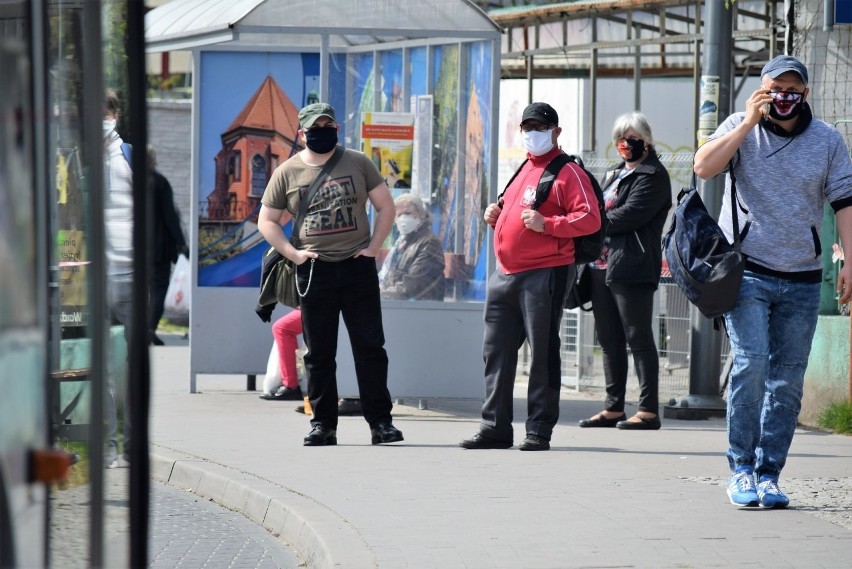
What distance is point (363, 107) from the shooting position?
34.0 feet

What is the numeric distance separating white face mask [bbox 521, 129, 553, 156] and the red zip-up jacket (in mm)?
90

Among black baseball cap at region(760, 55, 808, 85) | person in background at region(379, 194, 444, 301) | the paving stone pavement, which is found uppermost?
black baseball cap at region(760, 55, 808, 85)

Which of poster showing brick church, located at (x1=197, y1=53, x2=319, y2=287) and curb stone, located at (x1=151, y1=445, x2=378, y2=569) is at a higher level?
poster showing brick church, located at (x1=197, y1=53, x2=319, y2=287)

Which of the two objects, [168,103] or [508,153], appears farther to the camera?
[168,103]

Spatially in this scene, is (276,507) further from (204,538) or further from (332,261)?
(332,261)

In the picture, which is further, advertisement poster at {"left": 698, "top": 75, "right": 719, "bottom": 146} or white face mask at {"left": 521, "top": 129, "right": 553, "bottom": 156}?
advertisement poster at {"left": 698, "top": 75, "right": 719, "bottom": 146}

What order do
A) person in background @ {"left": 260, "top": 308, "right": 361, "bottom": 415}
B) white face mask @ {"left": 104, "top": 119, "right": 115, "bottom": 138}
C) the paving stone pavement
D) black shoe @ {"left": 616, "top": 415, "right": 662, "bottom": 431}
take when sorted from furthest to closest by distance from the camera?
person in background @ {"left": 260, "top": 308, "right": 361, "bottom": 415}
black shoe @ {"left": 616, "top": 415, "right": 662, "bottom": 431}
the paving stone pavement
white face mask @ {"left": 104, "top": 119, "right": 115, "bottom": 138}

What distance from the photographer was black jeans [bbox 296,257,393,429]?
27.4 feet

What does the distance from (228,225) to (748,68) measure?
7090 mm

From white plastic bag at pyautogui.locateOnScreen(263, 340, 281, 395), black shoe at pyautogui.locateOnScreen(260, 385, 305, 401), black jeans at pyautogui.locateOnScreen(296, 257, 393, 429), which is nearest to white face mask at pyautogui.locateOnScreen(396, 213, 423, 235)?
white plastic bag at pyautogui.locateOnScreen(263, 340, 281, 395)

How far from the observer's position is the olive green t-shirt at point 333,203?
8367 mm

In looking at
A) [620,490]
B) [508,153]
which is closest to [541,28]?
[508,153]

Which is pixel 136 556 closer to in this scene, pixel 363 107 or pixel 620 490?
pixel 620 490

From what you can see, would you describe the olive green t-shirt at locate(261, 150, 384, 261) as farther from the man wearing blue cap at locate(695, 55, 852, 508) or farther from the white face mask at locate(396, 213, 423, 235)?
the man wearing blue cap at locate(695, 55, 852, 508)
